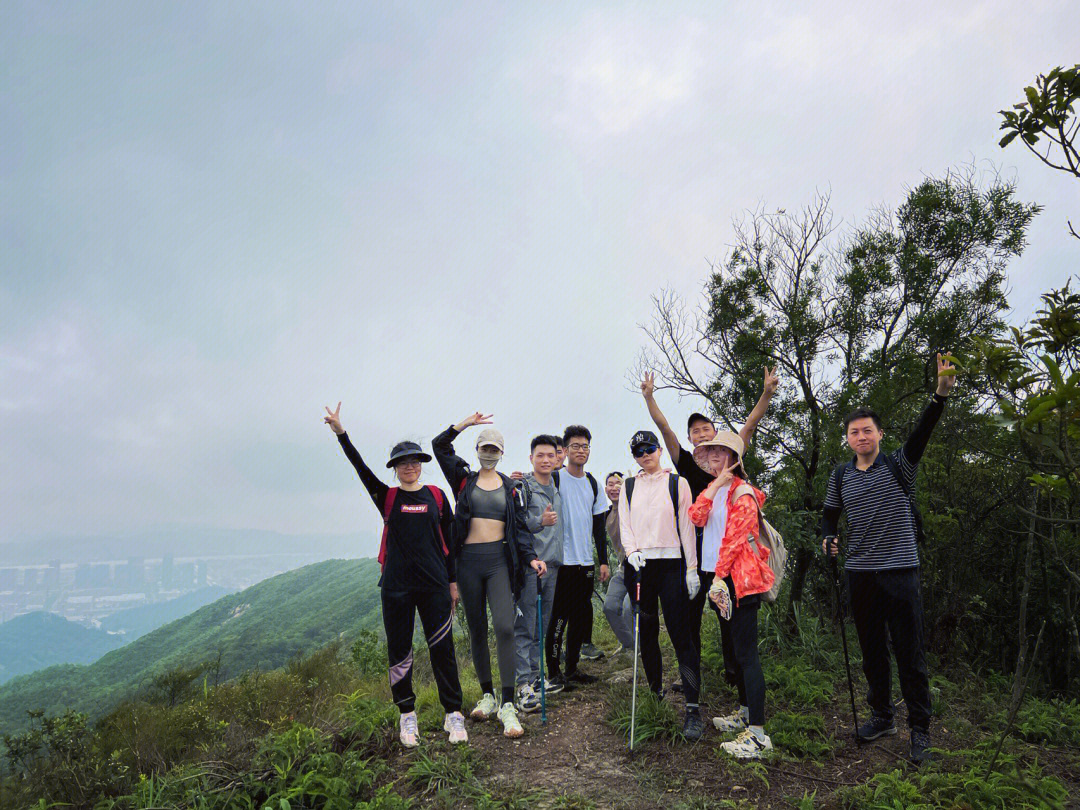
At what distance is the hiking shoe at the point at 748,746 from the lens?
14.3ft

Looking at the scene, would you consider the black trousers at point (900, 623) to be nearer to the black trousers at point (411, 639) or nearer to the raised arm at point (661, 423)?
the raised arm at point (661, 423)

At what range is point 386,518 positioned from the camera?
16.3 ft

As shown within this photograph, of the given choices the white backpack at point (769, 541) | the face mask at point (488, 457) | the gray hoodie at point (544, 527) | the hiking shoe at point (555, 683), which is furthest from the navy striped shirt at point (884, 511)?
the hiking shoe at point (555, 683)

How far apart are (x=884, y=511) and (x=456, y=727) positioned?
11.9 ft

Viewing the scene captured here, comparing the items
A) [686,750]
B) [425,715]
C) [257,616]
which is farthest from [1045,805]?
[257,616]

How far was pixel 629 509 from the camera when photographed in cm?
513

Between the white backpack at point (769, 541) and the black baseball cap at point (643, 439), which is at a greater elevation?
the black baseball cap at point (643, 439)

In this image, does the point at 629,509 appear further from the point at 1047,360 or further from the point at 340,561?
the point at 340,561

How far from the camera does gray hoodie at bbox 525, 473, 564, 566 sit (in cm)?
571

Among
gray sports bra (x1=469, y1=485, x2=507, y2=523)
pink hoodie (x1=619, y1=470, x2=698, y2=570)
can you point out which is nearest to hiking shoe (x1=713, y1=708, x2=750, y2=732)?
pink hoodie (x1=619, y1=470, x2=698, y2=570)

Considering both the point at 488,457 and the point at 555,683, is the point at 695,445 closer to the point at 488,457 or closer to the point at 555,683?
the point at 488,457

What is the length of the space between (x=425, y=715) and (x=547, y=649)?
4.58 ft

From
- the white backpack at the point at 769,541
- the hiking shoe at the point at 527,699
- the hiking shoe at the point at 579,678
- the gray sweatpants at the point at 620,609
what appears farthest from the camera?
the hiking shoe at the point at 579,678

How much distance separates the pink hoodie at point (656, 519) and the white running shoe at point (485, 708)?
1.84 meters
